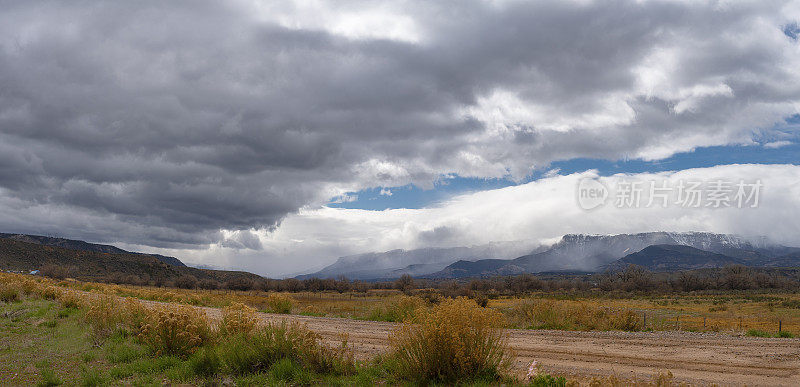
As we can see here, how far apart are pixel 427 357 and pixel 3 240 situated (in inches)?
5425

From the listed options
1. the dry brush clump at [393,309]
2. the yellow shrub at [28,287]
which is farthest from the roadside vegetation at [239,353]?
the yellow shrub at [28,287]

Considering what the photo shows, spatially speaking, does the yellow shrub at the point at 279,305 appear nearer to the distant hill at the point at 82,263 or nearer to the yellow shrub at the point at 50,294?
the yellow shrub at the point at 50,294

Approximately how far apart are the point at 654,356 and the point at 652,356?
0.06m

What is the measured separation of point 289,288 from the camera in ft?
325

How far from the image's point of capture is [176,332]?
45.6 ft

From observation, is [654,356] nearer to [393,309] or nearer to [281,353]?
[281,353]

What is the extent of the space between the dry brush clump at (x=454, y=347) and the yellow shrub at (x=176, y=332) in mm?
7390

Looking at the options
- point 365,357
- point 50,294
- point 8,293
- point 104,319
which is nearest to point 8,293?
point 8,293

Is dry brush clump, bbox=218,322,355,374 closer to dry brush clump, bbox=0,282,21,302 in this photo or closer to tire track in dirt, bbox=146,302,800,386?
tire track in dirt, bbox=146,302,800,386

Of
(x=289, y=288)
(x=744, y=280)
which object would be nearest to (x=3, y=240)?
(x=289, y=288)

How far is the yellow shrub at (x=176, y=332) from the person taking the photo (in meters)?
13.7

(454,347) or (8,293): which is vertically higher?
(454,347)

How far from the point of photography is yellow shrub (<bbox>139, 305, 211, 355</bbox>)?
13.7 metres

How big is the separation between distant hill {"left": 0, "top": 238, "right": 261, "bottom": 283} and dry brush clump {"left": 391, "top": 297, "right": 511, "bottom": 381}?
345 feet
